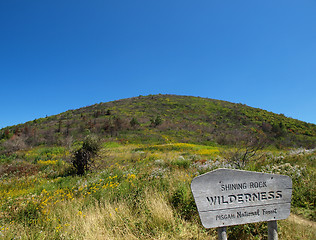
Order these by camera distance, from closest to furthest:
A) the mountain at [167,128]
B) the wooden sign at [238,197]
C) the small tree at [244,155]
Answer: the wooden sign at [238,197] < the small tree at [244,155] < the mountain at [167,128]

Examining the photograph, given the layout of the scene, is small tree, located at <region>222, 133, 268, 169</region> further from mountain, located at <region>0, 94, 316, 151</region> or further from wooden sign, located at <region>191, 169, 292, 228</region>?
mountain, located at <region>0, 94, 316, 151</region>

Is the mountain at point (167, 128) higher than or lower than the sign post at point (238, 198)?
higher

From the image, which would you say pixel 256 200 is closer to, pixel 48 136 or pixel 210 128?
pixel 48 136

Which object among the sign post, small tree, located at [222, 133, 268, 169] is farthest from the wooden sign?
small tree, located at [222, 133, 268, 169]

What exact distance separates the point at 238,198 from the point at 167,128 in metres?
26.6

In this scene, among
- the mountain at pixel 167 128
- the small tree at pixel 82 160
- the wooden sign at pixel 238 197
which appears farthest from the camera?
the mountain at pixel 167 128

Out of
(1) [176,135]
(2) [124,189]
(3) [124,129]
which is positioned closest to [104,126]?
(3) [124,129]

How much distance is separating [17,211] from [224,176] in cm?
458

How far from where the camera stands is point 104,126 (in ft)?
87.6

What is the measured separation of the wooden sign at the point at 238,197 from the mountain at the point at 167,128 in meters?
19.4

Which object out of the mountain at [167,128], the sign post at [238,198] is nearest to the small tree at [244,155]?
the sign post at [238,198]

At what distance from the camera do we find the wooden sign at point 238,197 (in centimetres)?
215

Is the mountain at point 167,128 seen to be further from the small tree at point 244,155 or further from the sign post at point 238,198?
the sign post at point 238,198

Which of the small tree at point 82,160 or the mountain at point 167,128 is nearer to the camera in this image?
the small tree at point 82,160
